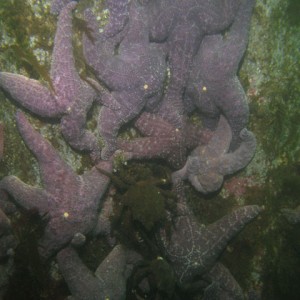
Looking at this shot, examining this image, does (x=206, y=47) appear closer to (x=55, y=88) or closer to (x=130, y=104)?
(x=130, y=104)

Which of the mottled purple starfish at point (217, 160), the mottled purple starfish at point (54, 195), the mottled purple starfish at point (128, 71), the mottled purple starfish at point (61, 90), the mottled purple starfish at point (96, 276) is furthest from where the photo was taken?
the mottled purple starfish at point (217, 160)

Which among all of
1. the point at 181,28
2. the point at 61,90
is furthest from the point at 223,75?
the point at 61,90

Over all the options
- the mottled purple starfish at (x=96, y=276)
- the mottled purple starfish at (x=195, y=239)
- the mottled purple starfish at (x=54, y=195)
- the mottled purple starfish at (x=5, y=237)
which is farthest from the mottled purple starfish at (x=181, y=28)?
the mottled purple starfish at (x=5, y=237)

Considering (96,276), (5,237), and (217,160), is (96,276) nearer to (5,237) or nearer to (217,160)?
(5,237)

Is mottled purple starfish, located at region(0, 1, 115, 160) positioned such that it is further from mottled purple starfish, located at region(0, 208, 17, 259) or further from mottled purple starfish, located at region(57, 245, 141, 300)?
mottled purple starfish, located at region(57, 245, 141, 300)

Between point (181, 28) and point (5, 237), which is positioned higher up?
point (181, 28)

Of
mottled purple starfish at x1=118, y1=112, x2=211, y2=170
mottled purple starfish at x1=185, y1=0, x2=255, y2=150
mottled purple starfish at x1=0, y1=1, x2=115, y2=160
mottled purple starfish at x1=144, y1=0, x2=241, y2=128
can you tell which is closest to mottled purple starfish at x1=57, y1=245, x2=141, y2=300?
mottled purple starfish at x1=118, y1=112, x2=211, y2=170

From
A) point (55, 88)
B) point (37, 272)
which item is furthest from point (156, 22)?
point (37, 272)

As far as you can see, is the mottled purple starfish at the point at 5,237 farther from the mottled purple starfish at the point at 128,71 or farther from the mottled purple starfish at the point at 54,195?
Result: the mottled purple starfish at the point at 128,71
